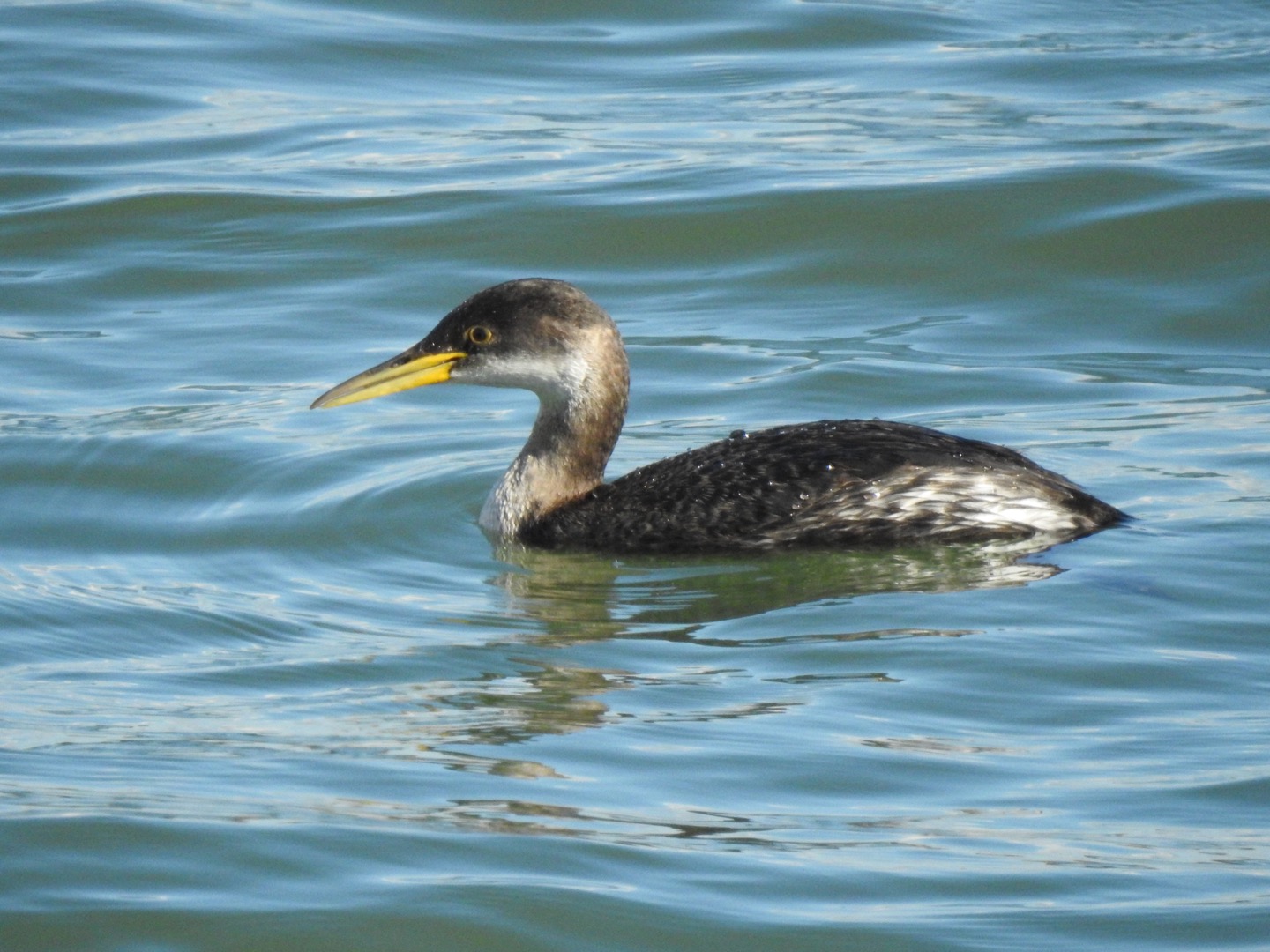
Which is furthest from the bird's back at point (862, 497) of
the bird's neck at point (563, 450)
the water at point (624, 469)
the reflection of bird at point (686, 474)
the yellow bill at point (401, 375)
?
the yellow bill at point (401, 375)

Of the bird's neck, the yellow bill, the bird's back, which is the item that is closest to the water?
the bird's back

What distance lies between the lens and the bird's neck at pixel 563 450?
877 centimetres

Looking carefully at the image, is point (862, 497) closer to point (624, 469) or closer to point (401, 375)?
point (624, 469)

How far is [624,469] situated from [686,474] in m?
1.24

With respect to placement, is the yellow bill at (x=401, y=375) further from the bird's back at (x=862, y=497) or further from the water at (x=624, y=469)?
the bird's back at (x=862, y=497)

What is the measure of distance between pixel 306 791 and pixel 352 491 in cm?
357

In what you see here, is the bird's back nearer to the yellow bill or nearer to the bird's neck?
the bird's neck

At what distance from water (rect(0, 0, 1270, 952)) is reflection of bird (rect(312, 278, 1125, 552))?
0.50 feet

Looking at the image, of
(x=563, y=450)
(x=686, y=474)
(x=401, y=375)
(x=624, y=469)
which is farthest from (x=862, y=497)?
(x=401, y=375)

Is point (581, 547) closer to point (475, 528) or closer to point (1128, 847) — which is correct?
point (475, 528)

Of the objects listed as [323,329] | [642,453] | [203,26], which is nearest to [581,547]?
[642,453]

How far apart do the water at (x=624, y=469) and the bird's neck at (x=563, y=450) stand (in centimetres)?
33

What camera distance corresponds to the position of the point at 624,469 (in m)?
9.62

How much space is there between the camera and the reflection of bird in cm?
811
